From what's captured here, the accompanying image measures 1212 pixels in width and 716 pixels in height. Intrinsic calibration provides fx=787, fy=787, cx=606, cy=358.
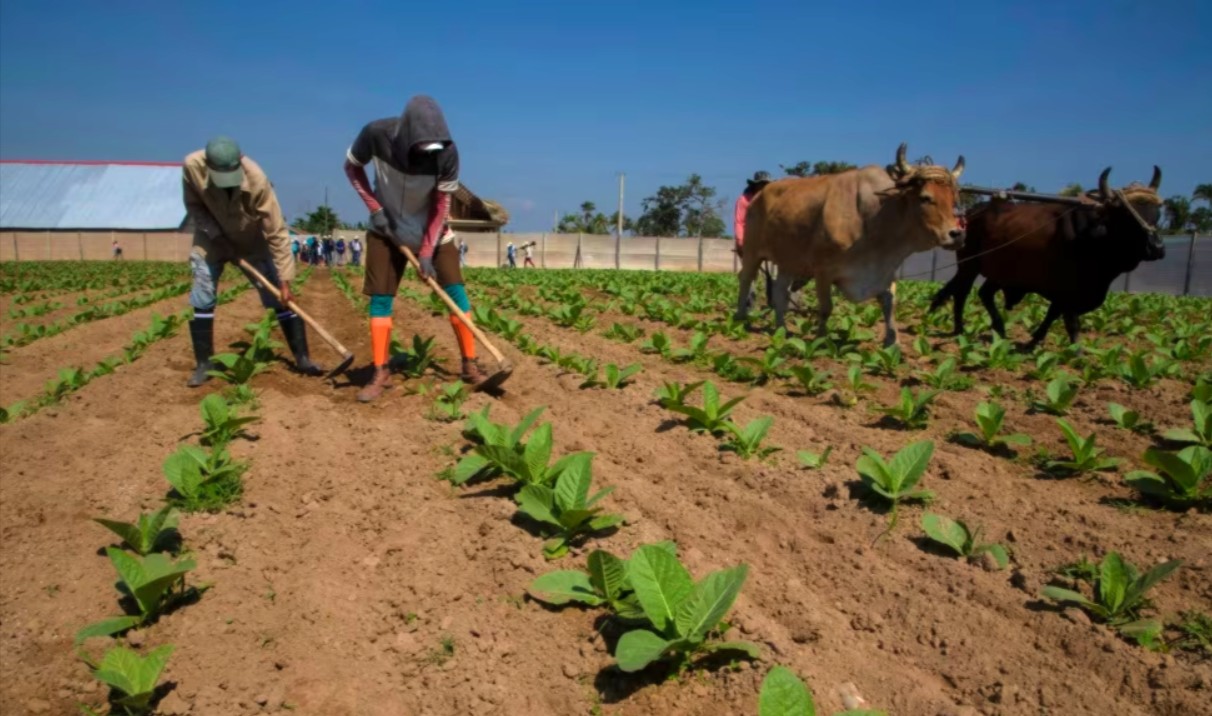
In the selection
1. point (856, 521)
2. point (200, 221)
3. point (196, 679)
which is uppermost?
point (200, 221)

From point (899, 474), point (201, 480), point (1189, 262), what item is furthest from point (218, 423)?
point (1189, 262)

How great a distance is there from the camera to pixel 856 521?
10.2 feet

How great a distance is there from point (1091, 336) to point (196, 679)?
10164mm

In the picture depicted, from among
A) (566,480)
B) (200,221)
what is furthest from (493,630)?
(200,221)

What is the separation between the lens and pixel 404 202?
546 cm

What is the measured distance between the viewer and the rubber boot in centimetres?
529

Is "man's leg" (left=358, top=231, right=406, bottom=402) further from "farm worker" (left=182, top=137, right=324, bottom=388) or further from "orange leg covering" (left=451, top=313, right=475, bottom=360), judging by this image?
"farm worker" (left=182, top=137, right=324, bottom=388)

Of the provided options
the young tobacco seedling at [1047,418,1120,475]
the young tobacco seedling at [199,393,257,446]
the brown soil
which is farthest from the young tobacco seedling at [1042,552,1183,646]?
the young tobacco seedling at [199,393,257,446]

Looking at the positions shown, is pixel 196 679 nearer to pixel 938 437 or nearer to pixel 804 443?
pixel 804 443

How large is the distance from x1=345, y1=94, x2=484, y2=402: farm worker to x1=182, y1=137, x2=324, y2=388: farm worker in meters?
0.86

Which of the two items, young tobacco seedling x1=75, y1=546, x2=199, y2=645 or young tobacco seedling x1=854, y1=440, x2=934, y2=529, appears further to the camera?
young tobacco seedling x1=854, y1=440, x2=934, y2=529

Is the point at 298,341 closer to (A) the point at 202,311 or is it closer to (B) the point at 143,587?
(A) the point at 202,311

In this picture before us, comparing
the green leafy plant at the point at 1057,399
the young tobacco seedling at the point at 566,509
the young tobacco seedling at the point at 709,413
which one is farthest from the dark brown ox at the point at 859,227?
the young tobacco seedling at the point at 566,509

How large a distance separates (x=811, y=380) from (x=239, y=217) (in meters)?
4.35
